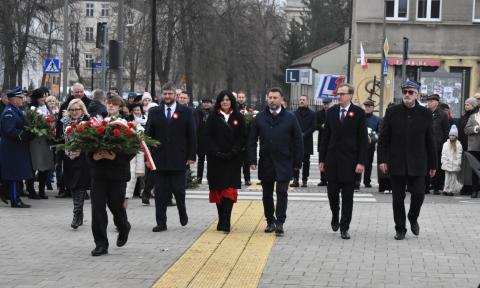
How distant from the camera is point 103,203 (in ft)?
32.3

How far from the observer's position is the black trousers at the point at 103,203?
9.77 m

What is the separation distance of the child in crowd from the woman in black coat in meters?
6.82

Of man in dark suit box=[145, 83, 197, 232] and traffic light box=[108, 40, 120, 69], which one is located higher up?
traffic light box=[108, 40, 120, 69]

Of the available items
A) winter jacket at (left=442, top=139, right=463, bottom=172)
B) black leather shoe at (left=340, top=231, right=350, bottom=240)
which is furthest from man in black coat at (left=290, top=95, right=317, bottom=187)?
black leather shoe at (left=340, top=231, right=350, bottom=240)

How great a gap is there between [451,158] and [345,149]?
6.61 m

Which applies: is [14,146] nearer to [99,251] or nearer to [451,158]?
[99,251]

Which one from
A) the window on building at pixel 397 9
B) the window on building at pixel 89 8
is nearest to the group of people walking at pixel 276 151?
the window on building at pixel 397 9

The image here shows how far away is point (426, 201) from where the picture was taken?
16172mm

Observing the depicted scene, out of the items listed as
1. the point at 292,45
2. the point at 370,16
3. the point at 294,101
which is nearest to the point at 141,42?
the point at 370,16

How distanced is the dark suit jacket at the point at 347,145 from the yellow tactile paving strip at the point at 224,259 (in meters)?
1.21

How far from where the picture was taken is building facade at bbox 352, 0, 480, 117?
142ft

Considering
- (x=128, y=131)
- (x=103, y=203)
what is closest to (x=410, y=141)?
(x=128, y=131)

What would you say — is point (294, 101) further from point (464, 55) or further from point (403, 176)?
point (403, 176)

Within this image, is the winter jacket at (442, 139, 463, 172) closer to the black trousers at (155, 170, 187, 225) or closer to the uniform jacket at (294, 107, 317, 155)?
the uniform jacket at (294, 107, 317, 155)
